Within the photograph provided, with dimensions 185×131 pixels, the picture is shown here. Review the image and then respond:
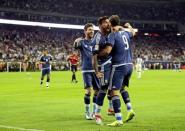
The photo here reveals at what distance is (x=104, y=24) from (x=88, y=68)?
7.50 ft

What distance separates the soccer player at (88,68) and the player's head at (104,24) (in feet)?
5.02

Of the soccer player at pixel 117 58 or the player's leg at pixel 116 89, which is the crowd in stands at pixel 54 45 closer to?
the soccer player at pixel 117 58

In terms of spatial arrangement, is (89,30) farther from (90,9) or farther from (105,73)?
(90,9)

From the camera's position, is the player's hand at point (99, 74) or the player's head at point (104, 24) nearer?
the player's head at point (104, 24)

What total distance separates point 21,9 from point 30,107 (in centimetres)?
5669

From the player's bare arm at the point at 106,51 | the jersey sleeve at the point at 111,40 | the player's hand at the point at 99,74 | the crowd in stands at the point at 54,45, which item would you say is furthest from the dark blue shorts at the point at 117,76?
the crowd in stands at the point at 54,45

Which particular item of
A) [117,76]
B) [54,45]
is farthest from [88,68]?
[54,45]

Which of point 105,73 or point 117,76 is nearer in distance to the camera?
point 117,76

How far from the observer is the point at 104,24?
470 inches

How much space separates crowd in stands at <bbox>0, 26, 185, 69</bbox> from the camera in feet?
212

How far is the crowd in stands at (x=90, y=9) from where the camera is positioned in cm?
7319

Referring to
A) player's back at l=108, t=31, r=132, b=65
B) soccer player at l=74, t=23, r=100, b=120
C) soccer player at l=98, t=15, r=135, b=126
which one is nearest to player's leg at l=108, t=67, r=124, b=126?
soccer player at l=98, t=15, r=135, b=126

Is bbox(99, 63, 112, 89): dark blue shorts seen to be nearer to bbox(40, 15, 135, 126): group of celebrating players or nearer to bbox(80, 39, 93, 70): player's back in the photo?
bbox(40, 15, 135, 126): group of celebrating players

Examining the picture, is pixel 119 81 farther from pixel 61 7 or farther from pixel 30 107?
pixel 61 7
